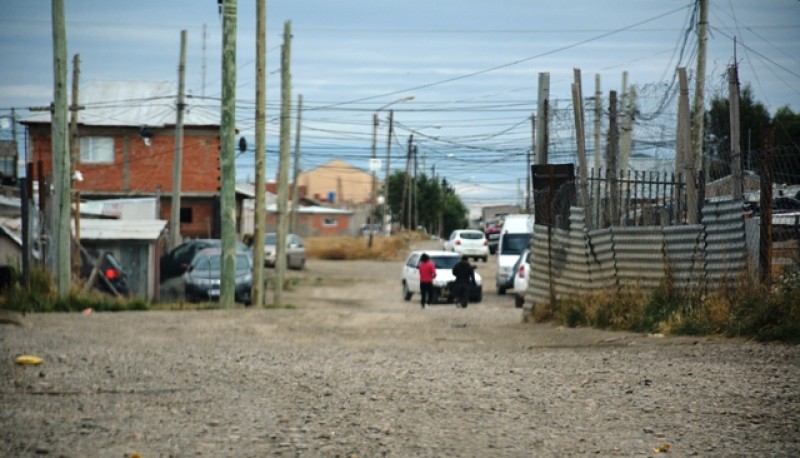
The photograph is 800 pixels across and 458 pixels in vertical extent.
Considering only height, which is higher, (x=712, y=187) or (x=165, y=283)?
(x=712, y=187)

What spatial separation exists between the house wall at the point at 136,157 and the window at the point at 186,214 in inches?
47.2

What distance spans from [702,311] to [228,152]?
13.9 metres

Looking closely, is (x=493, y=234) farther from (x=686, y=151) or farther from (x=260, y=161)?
(x=686, y=151)

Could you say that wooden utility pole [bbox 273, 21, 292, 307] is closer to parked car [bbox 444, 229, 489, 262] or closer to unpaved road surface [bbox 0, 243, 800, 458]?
unpaved road surface [bbox 0, 243, 800, 458]

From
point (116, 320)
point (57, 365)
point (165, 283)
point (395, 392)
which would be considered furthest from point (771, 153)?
point (165, 283)

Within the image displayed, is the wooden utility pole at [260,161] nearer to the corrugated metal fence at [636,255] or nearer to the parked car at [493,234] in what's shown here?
the corrugated metal fence at [636,255]

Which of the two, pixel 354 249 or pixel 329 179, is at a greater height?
pixel 329 179

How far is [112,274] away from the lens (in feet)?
100

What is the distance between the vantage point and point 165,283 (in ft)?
113

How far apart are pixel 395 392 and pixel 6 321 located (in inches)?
457

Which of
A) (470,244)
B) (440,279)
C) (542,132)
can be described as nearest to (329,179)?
(470,244)

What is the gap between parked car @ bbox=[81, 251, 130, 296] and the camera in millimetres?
29859

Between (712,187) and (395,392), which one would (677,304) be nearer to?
(712,187)

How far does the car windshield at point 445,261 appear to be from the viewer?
36.9 meters
